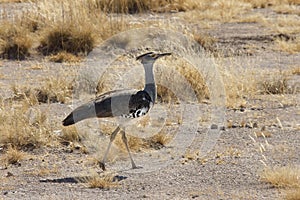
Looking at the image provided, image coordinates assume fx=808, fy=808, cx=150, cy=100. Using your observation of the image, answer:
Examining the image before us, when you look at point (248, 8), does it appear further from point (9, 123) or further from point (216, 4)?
point (9, 123)

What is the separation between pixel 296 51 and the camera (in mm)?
16578

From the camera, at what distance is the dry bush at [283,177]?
25.7 feet

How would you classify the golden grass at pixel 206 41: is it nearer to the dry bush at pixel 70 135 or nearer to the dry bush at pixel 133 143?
the dry bush at pixel 133 143

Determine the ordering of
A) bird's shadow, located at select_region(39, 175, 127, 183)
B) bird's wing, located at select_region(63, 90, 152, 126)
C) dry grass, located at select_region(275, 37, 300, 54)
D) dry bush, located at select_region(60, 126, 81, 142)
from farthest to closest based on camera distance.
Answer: dry grass, located at select_region(275, 37, 300, 54), dry bush, located at select_region(60, 126, 81, 142), bird's wing, located at select_region(63, 90, 152, 126), bird's shadow, located at select_region(39, 175, 127, 183)

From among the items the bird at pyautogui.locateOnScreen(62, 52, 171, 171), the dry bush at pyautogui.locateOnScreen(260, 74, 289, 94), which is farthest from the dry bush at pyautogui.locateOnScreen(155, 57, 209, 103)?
the bird at pyautogui.locateOnScreen(62, 52, 171, 171)

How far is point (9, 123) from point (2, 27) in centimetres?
720

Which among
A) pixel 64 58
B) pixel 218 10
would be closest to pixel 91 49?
pixel 64 58

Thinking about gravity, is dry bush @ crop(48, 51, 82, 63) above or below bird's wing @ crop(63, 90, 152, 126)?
below

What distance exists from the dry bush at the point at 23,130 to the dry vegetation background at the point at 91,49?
0.01m

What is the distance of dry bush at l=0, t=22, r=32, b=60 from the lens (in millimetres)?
16000

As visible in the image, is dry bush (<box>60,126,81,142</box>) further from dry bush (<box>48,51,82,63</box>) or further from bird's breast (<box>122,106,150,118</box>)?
dry bush (<box>48,51,82,63</box>)

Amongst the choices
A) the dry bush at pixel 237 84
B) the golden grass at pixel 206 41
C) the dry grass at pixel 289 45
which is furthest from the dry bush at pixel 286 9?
the dry bush at pixel 237 84

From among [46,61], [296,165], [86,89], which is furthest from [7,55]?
[296,165]

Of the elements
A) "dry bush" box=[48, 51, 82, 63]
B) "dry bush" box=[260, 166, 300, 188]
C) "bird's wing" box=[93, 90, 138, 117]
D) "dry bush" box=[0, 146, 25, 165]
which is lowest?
"dry bush" box=[48, 51, 82, 63]
